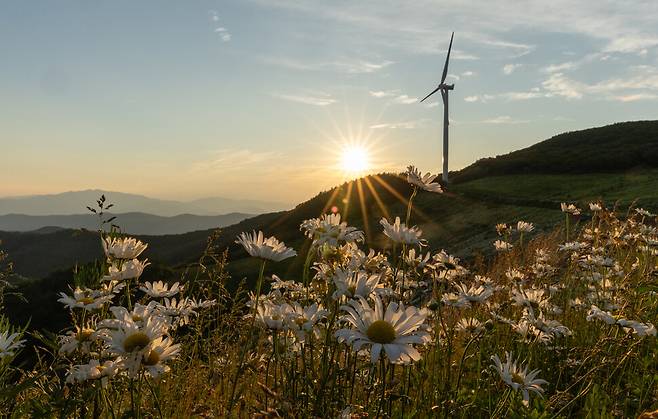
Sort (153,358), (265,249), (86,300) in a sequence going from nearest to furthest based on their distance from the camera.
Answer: (153,358)
(86,300)
(265,249)

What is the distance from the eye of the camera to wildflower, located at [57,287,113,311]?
2.90 m

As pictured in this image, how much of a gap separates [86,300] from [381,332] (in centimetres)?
174

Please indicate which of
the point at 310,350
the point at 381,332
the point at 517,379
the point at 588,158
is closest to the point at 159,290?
the point at 310,350

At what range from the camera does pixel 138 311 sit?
3.05 m

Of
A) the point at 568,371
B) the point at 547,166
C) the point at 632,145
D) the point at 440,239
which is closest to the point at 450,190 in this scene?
the point at 440,239

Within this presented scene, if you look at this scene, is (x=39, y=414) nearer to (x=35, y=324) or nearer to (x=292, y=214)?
(x=35, y=324)

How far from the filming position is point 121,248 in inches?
139

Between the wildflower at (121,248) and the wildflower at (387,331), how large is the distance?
166 cm

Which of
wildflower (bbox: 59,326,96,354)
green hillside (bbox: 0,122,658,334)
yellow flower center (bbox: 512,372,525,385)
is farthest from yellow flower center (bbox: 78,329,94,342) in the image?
green hillside (bbox: 0,122,658,334)

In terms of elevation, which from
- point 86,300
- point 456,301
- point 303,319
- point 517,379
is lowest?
point 517,379

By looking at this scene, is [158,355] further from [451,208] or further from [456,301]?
[451,208]

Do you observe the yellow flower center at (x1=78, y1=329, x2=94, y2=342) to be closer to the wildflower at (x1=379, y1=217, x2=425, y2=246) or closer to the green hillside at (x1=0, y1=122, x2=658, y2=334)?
the wildflower at (x1=379, y1=217, x2=425, y2=246)

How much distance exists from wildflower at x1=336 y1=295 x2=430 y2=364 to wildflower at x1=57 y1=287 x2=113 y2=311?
52.6 inches

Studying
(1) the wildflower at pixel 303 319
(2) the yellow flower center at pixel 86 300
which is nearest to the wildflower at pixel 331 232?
(1) the wildflower at pixel 303 319
